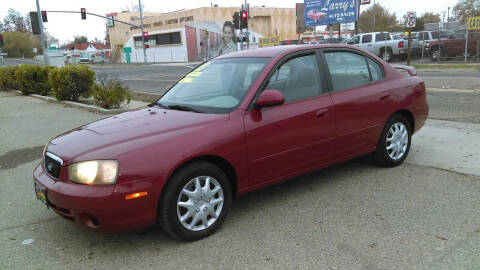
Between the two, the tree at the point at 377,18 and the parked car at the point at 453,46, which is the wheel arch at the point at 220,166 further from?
the tree at the point at 377,18

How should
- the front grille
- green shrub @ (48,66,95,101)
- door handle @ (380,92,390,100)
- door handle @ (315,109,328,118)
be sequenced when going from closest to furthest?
the front grille, door handle @ (315,109,328,118), door handle @ (380,92,390,100), green shrub @ (48,66,95,101)

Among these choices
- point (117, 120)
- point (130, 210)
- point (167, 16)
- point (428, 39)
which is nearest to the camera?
point (130, 210)

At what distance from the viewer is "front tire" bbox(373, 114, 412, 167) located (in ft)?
16.1

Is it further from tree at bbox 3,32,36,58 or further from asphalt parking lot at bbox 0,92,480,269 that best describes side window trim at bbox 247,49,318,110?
tree at bbox 3,32,36,58

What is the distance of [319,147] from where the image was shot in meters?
4.19

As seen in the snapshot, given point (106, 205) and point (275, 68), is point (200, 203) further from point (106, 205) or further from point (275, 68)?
point (275, 68)

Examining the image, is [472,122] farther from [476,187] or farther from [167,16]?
[167,16]

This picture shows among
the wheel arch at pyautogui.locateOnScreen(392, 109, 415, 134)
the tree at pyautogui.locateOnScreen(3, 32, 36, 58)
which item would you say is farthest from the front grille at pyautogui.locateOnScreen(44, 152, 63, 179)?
the tree at pyautogui.locateOnScreen(3, 32, 36, 58)

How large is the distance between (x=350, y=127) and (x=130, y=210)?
251 centimetres

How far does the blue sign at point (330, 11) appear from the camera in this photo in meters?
29.5

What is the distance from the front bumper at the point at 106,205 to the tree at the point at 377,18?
246 ft

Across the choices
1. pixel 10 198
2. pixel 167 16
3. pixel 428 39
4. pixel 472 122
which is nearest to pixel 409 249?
pixel 10 198

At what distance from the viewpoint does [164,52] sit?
5866 centimetres

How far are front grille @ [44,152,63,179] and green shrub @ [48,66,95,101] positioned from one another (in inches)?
353
